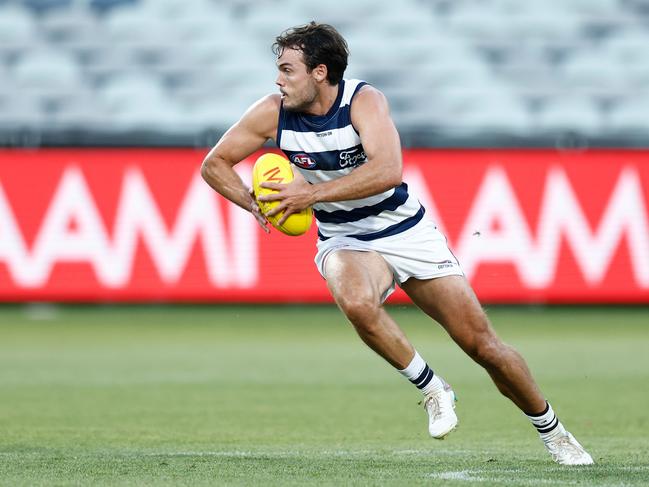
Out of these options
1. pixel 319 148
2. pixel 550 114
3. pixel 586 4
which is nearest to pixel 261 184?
pixel 319 148

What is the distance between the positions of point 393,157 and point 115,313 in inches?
417

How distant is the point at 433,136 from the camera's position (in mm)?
15875

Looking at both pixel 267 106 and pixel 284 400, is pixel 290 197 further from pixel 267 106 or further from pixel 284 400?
pixel 284 400

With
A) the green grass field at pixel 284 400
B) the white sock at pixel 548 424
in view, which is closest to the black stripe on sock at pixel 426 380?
the green grass field at pixel 284 400

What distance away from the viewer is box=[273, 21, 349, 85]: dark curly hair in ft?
21.5

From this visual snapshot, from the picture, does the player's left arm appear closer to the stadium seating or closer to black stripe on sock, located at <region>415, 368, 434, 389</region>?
black stripe on sock, located at <region>415, 368, 434, 389</region>

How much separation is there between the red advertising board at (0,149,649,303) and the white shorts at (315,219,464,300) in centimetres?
852

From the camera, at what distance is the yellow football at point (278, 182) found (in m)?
6.43

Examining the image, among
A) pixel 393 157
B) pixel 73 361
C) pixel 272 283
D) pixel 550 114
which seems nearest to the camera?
pixel 393 157

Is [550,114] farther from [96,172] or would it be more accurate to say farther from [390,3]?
[96,172]

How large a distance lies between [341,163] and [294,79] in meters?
0.50

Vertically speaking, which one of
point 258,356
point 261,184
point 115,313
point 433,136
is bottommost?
point 115,313

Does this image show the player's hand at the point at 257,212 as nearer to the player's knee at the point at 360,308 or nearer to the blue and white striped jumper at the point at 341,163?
the blue and white striped jumper at the point at 341,163

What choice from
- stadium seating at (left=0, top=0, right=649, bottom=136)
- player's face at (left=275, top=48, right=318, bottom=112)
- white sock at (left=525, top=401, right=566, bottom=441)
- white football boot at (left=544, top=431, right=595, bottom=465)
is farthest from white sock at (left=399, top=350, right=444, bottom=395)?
stadium seating at (left=0, top=0, right=649, bottom=136)
